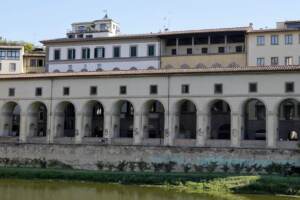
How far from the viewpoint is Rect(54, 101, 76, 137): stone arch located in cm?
6088

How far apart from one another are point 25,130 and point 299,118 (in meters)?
29.4

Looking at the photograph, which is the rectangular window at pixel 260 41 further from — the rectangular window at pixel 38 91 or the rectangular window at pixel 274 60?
the rectangular window at pixel 38 91

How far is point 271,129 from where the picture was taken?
51.6 meters

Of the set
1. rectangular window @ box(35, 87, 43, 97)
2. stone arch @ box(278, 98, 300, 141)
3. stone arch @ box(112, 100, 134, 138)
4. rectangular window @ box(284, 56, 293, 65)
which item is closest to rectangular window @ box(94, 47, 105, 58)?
stone arch @ box(112, 100, 134, 138)

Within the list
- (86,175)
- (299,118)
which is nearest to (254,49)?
(299,118)

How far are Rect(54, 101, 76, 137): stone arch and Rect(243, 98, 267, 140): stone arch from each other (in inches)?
765

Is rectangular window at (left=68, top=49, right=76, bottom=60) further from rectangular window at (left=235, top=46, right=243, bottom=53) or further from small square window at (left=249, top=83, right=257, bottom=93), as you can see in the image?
small square window at (left=249, top=83, right=257, bottom=93)

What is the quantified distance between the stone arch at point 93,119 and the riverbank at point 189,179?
7615 millimetres

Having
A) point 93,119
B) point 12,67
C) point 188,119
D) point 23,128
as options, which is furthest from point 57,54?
point 188,119

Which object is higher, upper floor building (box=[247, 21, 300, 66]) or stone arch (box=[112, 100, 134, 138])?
upper floor building (box=[247, 21, 300, 66])

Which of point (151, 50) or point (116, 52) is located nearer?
point (151, 50)

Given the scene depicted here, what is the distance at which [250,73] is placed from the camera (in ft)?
173

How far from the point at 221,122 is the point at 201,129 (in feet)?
23.7

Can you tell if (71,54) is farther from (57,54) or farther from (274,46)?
(274,46)
